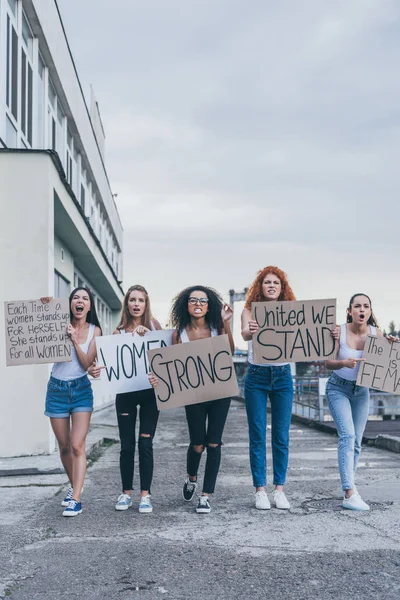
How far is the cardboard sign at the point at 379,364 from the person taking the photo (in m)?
6.70

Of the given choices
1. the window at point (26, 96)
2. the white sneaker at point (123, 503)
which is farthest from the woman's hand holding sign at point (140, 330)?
the window at point (26, 96)

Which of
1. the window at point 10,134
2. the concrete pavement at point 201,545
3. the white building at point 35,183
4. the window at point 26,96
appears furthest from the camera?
the window at point 26,96

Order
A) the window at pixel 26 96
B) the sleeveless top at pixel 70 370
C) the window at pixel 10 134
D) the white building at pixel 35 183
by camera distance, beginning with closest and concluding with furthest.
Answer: the sleeveless top at pixel 70 370
the white building at pixel 35 183
the window at pixel 10 134
the window at pixel 26 96

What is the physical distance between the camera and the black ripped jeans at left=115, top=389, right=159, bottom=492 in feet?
21.2

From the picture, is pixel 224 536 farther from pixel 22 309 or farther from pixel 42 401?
pixel 42 401

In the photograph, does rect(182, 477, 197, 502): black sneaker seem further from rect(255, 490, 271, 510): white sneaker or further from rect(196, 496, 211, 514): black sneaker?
rect(255, 490, 271, 510): white sneaker

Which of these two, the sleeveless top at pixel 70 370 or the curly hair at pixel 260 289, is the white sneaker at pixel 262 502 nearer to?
the curly hair at pixel 260 289

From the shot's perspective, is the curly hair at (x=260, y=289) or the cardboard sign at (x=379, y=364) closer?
the cardboard sign at (x=379, y=364)

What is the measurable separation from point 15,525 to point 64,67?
1264 cm

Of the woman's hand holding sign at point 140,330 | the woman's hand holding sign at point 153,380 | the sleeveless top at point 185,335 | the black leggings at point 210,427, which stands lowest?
the black leggings at point 210,427

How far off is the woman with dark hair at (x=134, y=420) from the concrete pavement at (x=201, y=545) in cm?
22

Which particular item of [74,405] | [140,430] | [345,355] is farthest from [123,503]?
[345,355]

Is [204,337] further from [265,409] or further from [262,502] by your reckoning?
[262,502]

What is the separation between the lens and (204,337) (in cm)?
667
